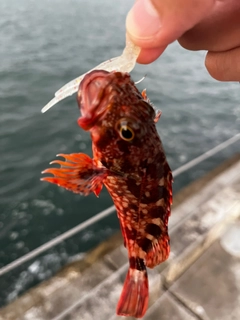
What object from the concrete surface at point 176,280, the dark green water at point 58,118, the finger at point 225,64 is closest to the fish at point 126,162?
the finger at point 225,64

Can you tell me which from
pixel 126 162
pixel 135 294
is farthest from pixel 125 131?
pixel 135 294

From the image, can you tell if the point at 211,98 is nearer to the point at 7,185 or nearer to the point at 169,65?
the point at 169,65

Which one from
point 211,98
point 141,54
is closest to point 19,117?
point 211,98

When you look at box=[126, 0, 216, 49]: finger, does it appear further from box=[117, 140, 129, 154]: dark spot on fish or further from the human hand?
box=[117, 140, 129, 154]: dark spot on fish

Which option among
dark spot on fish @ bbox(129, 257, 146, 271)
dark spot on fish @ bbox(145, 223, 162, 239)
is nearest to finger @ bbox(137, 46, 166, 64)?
dark spot on fish @ bbox(145, 223, 162, 239)

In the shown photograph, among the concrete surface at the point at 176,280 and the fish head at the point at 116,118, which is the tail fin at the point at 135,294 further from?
the concrete surface at the point at 176,280

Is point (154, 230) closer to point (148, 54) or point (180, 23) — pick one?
point (148, 54)
